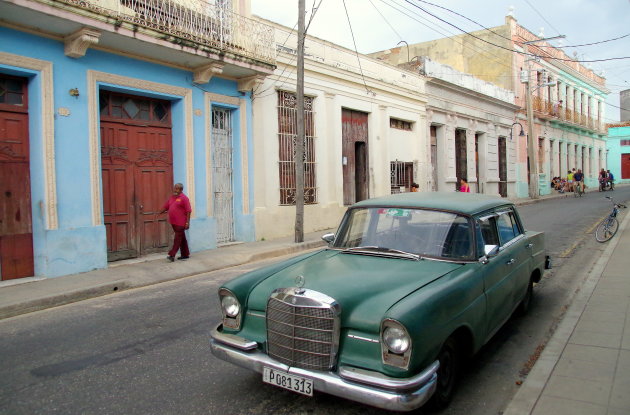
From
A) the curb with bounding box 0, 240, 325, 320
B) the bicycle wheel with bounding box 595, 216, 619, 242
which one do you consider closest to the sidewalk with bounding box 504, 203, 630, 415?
the bicycle wheel with bounding box 595, 216, 619, 242

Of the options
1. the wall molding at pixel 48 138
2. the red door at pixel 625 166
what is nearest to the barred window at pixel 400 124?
the wall molding at pixel 48 138

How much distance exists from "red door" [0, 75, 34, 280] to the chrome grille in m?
6.72

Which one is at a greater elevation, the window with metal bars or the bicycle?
the window with metal bars

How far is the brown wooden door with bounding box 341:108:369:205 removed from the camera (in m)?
16.3

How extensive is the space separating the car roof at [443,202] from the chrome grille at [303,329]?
5.49ft

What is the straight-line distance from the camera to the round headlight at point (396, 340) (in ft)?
9.15

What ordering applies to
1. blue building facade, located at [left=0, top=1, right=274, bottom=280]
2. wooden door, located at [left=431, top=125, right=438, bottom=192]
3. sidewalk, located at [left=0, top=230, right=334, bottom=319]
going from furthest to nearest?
1. wooden door, located at [left=431, top=125, right=438, bottom=192]
2. blue building facade, located at [left=0, top=1, right=274, bottom=280]
3. sidewalk, located at [left=0, top=230, right=334, bottom=319]

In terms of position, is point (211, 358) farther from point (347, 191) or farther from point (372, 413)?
point (347, 191)

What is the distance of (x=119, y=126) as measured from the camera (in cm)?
976

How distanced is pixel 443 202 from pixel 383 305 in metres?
1.73

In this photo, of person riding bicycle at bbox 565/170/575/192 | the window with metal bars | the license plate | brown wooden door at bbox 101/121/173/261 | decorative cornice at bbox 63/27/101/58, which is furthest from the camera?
person riding bicycle at bbox 565/170/575/192

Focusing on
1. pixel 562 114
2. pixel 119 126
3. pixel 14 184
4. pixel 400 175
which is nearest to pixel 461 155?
pixel 400 175

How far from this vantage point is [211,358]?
4.30 metres

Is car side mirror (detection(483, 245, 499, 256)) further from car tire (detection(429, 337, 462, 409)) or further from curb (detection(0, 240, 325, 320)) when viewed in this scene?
curb (detection(0, 240, 325, 320))
